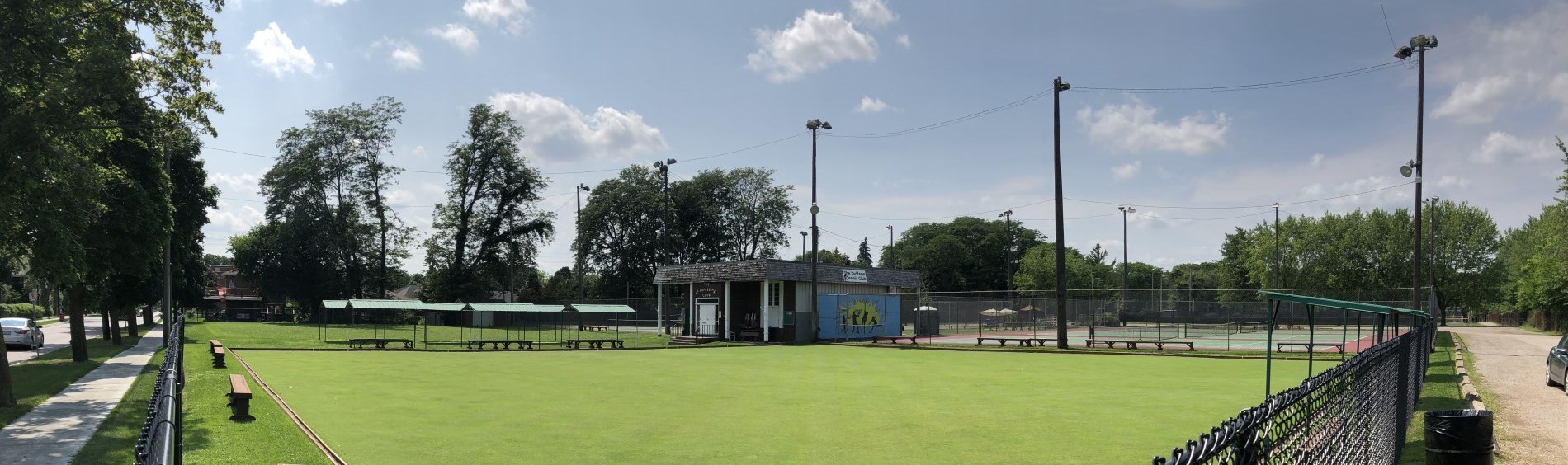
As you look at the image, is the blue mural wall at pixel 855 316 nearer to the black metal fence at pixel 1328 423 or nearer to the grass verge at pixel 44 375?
the grass verge at pixel 44 375

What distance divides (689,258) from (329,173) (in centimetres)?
3018

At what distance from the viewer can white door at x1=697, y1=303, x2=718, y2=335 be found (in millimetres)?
44406

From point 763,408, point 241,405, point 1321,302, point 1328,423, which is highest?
→ point 1321,302

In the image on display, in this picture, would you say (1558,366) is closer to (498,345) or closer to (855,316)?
(855,316)

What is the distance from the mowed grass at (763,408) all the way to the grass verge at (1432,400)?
2.29m

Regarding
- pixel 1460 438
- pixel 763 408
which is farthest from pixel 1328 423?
pixel 763 408

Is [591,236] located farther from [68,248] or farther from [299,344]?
[68,248]

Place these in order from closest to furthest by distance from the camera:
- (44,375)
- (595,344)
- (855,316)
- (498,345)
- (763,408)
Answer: (763,408) → (44,375) → (498,345) → (595,344) → (855,316)

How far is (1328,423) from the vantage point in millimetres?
5664

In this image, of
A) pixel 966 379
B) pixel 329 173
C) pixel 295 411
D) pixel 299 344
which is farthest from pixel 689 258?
pixel 295 411

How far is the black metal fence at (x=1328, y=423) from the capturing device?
117 inches

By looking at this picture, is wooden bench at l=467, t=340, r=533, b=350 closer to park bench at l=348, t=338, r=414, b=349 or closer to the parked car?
park bench at l=348, t=338, r=414, b=349

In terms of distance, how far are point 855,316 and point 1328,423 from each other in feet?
127

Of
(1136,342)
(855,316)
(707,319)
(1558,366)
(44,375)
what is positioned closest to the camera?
(1558,366)
